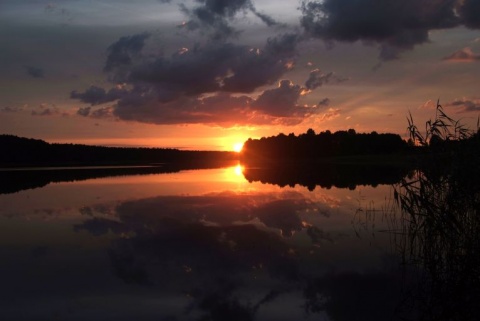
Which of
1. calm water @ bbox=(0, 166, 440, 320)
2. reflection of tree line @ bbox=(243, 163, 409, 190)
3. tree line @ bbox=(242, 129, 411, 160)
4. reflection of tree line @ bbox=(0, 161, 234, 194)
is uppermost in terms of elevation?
tree line @ bbox=(242, 129, 411, 160)

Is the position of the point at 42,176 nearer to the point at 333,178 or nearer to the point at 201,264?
the point at 333,178

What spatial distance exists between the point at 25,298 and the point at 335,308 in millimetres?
7173

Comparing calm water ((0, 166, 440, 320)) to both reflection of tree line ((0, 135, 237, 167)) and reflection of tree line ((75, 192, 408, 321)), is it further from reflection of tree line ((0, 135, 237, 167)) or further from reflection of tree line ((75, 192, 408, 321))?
reflection of tree line ((0, 135, 237, 167))

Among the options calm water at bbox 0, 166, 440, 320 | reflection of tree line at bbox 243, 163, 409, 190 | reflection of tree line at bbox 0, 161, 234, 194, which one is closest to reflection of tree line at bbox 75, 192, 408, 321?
calm water at bbox 0, 166, 440, 320

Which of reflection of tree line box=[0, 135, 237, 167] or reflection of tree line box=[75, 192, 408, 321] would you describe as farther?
reflection of tree line box=[0, 135, 237, 167]

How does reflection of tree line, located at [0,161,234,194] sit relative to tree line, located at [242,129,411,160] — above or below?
below

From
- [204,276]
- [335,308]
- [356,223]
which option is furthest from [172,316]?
[356,223]

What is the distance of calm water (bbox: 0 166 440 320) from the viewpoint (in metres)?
9.95

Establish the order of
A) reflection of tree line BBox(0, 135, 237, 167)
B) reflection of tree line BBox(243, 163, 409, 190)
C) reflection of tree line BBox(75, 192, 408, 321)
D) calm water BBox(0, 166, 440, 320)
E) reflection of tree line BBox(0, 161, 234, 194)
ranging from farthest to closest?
reflection of tree line BBox(0, 135, 237, 167)
reflection of tree line BBox(0, 161, 234, 194)
reflection of tree line BBox(243, 163, 409, 190)
reflection of tree line BBox(75, 192, 408, 321)
calm water BBox(0, 166, 440, 320)

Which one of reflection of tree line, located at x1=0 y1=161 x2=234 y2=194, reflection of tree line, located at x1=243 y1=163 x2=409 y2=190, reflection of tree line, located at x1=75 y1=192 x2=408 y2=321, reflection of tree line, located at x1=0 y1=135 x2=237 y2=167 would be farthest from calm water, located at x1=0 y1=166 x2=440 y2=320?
reflection of tree line, located at x1=0 y1=135 x2=237 y2=167

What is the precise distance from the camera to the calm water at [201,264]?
995cm

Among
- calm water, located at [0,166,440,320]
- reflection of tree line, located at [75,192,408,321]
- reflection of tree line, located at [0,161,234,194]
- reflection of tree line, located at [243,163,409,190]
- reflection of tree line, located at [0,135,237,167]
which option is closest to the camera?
calm water, located at [0,166,440,320]

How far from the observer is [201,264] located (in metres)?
13.6

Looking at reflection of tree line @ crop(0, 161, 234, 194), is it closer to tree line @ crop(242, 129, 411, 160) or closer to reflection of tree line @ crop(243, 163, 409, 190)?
reflection of tree line @ crop(243, 163, 409, 190)
